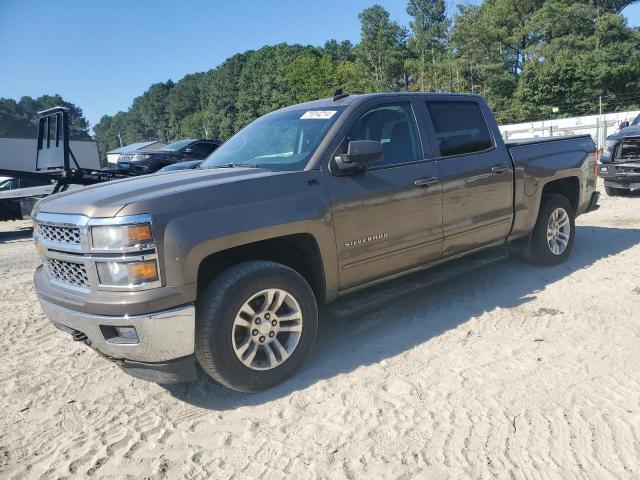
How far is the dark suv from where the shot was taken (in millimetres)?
12086

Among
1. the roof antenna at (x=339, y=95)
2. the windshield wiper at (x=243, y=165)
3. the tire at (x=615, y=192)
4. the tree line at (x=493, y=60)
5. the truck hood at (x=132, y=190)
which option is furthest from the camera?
the tree line at (x=493, y=60)

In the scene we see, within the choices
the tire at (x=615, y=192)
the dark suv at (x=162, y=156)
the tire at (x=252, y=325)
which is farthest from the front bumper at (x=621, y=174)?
the dark suv at (x=162, y=156)

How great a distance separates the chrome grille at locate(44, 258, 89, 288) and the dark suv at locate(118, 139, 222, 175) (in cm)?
894

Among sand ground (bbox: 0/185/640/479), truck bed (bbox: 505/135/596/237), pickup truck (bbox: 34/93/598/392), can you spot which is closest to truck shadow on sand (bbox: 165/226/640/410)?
sand ground (bbox: 0/185/640/479)

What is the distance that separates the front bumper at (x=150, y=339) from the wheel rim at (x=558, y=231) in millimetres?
4288

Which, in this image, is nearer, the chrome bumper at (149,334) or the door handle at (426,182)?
the chrome bumper at (149,334)

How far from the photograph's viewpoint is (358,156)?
11.5 ft

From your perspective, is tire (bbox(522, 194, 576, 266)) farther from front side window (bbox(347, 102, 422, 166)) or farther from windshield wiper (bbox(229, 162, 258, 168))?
windshield wiper (bbox(229, 162, 258, 168))

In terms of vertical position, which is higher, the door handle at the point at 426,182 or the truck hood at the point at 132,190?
the truck hood at the point at 132,190

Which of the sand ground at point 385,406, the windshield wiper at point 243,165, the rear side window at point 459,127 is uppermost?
the rear side window at point 459,127

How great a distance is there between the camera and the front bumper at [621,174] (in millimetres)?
9773

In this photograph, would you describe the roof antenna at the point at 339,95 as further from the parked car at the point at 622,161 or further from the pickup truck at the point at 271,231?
the parked car at the point at 622,161

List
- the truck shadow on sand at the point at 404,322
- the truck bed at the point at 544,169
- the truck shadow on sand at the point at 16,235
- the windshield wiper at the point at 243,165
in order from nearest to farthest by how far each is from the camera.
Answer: the truck shadow on sand at the point at 404,322, the windshield wiper at the point at 243,165, the truck bed at the point at 544,169, the truck shadow on sand at the point at 16,235

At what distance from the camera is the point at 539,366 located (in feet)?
11.1
